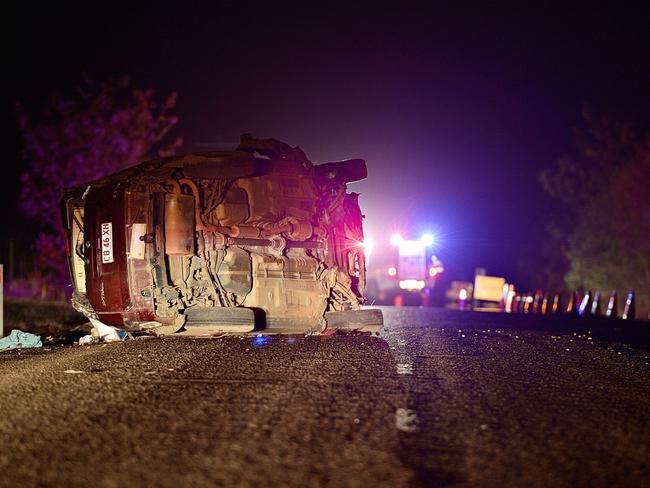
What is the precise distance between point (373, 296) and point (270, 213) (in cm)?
1935

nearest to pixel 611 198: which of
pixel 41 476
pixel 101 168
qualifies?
pixel 101 168

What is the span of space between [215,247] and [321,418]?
160 inches

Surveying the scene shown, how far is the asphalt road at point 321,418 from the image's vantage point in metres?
3.91

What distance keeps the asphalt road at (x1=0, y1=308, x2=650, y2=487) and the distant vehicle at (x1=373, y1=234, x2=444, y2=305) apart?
2007 centimetres

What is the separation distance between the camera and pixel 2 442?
14.6 feet

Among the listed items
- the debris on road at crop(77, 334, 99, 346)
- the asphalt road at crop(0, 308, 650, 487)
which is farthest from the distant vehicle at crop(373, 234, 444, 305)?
the asphalt road at crop(0, 308, 650, 487)

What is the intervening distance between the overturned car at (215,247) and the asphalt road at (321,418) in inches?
21.2

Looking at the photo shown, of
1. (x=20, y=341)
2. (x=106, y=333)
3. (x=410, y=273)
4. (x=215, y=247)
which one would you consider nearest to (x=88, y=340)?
(x=106, y=333)

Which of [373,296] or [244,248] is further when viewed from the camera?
[373,296]

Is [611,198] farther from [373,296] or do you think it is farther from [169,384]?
[169,384]

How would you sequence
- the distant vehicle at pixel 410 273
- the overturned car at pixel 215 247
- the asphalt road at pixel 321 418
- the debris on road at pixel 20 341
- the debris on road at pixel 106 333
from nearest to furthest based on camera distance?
the asphalt road at pixel 321 418, the overturned car at pixel 215 247, the debris on road at pixel 106 333, the debris on road at pixel 20 341, the distant vehicle at pixel 410 273

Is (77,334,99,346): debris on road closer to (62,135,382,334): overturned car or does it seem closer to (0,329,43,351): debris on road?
(0,329,43,351): debris on road

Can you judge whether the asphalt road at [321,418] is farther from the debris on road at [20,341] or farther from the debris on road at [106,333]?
the debris on road at [20,341]

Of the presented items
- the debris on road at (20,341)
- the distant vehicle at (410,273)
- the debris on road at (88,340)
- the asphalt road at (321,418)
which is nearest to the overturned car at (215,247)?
the asphalt road at (321,418)
